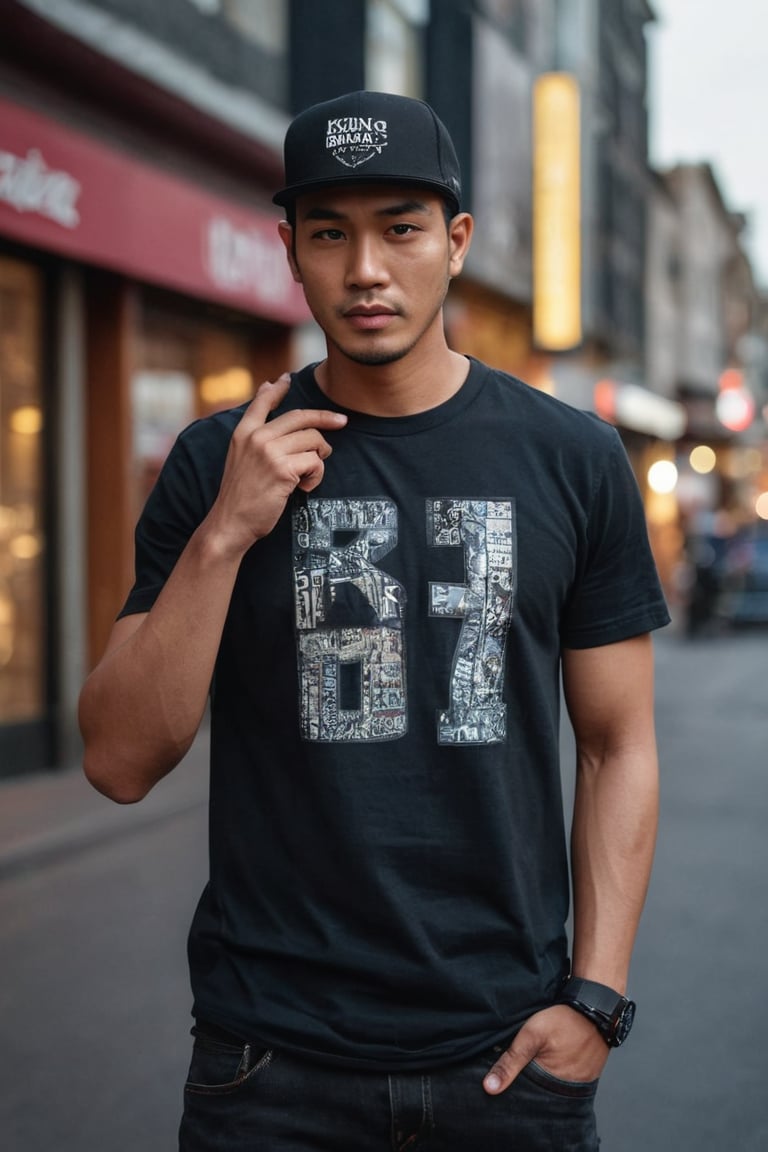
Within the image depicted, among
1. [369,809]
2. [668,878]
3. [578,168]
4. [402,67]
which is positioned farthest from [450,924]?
[578,168]

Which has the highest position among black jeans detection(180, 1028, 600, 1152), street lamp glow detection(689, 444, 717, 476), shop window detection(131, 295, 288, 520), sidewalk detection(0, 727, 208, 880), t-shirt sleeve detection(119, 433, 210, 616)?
street lamp glow detection(689, 444, 717, 476)

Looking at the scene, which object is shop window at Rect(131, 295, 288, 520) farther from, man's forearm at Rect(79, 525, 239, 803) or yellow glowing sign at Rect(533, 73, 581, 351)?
yellow glowing sign at Rect(533, 73, 581, 351)

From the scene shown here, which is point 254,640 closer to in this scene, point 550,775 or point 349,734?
point 349,734

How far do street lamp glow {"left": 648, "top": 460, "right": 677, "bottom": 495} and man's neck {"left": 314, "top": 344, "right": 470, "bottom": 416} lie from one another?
106 feet

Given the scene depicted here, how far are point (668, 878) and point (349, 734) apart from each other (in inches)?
221

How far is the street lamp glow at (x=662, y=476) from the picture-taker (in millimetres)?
34000

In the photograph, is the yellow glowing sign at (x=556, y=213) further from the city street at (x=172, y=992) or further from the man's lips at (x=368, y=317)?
the man's lips at (x=368, y=317)

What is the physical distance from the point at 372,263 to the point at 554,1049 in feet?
3.52

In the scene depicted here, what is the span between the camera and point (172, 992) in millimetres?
5531

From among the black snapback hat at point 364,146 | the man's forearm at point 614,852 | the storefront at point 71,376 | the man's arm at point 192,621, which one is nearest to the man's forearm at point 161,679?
the man's arm at point 192,621

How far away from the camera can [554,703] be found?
2084 mm

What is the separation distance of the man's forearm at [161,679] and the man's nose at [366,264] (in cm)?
39

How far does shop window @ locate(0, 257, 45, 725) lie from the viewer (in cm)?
1011

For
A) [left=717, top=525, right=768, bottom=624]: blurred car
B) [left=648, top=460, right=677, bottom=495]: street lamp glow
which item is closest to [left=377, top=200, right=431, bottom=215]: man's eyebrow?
[left=717, top=525, right=768, bottom=624]: blurred car
